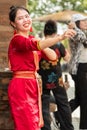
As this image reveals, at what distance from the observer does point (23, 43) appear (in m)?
4.52

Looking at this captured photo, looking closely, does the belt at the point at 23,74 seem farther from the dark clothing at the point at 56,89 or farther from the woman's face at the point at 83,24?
the woman's face at the point at 83,24

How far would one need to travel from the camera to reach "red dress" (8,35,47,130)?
467 centimetres

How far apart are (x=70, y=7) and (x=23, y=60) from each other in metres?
26.3

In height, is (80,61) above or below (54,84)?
above

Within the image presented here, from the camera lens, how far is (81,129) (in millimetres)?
7035

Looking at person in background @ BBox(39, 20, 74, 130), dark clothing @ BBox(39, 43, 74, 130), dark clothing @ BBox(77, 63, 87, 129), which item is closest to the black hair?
person in background @ BBox(39, 20, 74, 130)

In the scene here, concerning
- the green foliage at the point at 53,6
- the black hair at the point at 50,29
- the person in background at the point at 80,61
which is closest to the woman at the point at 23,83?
the black hair at the point at 50,29

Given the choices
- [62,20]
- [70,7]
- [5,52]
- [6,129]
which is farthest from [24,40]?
[70,7]

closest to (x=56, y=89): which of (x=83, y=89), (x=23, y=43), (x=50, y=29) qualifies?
(x=83, y=89)

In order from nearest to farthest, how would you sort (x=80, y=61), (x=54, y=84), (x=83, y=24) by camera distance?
(x=54, y=84), (x=83, y=24), (x=80, y=61)

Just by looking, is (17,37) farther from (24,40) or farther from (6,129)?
(6,129)

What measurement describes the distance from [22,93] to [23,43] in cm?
50

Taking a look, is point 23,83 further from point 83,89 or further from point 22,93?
point 83,89

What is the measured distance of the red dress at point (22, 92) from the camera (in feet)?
15.3
